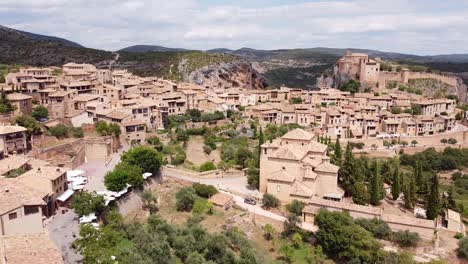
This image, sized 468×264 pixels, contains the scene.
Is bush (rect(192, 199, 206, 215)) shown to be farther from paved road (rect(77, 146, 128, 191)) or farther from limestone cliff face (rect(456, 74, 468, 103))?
limestone cliff face (rect(456, 74, 468, 103))

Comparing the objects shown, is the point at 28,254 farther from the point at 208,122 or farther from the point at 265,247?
the point at 208,122

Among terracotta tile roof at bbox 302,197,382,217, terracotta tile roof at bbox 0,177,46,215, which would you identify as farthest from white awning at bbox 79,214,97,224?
terracotta tile roof at bbox 302,197,382,217

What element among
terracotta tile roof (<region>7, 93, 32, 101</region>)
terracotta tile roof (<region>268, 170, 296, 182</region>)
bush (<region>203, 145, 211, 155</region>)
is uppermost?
terracotta tile roof (<region>7, 93, 32, 101</region>)

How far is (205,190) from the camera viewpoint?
115 ft

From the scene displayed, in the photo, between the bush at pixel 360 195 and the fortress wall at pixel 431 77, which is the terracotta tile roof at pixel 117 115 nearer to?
the bush at pixel 360 195

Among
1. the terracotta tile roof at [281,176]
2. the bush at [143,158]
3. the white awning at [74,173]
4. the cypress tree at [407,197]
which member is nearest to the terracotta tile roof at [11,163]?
the white awning at [74,173]

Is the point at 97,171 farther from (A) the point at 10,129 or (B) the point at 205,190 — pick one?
(B) the point at 205,190

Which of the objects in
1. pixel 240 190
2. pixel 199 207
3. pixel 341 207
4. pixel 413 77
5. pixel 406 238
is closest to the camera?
pixel 406 238

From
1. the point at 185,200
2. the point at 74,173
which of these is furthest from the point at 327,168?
the point at 74,173

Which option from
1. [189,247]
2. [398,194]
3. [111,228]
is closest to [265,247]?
[189,247]

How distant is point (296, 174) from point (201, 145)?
17156 millimetres

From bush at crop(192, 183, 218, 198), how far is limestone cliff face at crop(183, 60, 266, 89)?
5290 cm

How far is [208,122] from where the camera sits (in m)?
55.6

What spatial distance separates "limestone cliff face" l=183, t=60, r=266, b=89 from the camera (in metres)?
89.2
